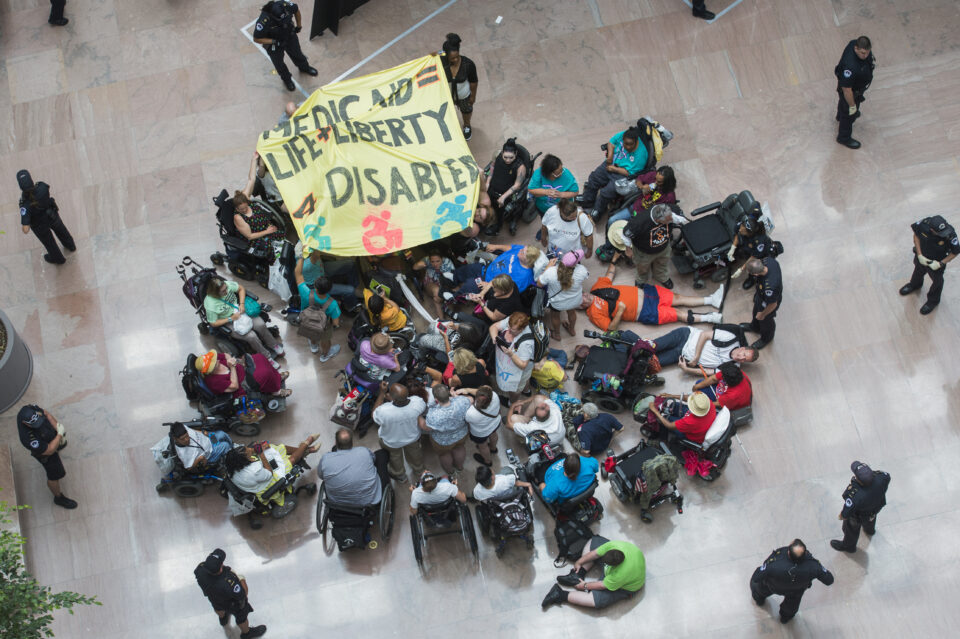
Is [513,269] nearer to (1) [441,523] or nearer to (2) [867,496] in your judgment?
(1) [441,523]

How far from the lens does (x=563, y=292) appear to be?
10.5 meters

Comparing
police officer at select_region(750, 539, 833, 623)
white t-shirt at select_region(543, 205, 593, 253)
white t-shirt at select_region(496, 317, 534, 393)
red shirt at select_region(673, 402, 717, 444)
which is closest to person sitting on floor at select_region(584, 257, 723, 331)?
white t-shirt at select_region(543, 205, 593, 253)

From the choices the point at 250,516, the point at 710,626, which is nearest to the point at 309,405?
the point at 250,516

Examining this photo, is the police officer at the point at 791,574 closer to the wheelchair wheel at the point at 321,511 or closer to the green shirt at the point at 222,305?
the wheelchair wheel at the point at 321,511

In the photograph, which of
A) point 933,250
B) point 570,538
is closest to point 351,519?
point 570,538

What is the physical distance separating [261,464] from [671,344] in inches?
192

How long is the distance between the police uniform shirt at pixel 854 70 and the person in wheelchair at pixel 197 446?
29.0 ft

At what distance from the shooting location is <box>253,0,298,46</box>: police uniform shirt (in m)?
12.1

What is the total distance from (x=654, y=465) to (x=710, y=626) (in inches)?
72.3

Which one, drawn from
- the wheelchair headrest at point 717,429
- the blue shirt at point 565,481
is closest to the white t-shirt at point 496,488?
the blue shirt at point 565,481

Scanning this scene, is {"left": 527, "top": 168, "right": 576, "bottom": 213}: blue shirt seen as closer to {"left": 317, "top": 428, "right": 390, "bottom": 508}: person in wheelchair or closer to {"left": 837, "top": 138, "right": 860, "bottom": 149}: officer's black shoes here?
{"left": 837, "top": 138, "right": 860, "bottom": 149}: officer's black shoes

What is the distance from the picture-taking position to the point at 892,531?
1013 centimetres

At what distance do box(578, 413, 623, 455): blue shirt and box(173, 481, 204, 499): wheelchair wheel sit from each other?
4262 millimetres

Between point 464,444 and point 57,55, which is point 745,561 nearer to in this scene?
point 464,444
